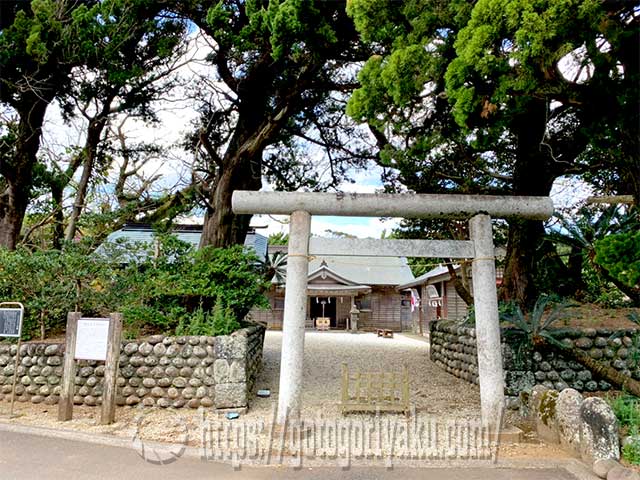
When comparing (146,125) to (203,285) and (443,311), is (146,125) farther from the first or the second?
(443,311)

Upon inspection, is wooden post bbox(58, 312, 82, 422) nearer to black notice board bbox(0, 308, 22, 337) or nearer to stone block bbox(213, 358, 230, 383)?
black notice board bbox(0, 308, 22, 337)

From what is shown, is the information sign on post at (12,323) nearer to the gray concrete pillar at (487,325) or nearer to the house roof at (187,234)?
the gray concrete pillar at (487,325)

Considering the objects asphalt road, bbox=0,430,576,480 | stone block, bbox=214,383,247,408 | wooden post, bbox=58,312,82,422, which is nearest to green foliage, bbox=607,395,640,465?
asphalt road, bbox=0,430,576,480

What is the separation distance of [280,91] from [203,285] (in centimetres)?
501

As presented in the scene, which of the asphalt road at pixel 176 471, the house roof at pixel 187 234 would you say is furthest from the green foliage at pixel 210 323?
the house roof at pixel 187 234

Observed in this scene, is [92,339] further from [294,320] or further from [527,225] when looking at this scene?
[527,225]

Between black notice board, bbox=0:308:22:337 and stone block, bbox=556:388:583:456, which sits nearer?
stone block, bbox=556:388:583:456

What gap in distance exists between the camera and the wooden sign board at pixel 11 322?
22.6 feet

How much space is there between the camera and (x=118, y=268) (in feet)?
28.8

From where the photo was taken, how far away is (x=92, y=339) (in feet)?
21.8

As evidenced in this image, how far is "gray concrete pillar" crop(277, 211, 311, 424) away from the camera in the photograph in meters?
5.86

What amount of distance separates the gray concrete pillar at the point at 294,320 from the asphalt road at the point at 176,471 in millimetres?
1185

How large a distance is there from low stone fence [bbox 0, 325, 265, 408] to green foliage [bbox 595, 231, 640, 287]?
5.29 metres

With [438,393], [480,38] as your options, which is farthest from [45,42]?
[438,393]
